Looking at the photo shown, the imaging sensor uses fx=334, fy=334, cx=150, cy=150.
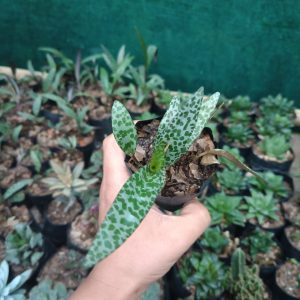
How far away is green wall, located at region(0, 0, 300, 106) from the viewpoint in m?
1.95

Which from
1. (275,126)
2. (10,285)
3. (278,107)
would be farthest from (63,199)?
(278,107)

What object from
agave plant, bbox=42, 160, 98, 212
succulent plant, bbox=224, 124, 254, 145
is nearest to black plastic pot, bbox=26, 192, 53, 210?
agave plant, bbox=42, 160, 98, 212

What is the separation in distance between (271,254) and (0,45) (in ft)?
6.99

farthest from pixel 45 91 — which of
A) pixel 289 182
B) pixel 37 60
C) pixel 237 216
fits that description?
pixel 289 182

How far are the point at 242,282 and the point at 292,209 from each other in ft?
1.91

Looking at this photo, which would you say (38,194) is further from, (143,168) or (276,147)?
(276,147)

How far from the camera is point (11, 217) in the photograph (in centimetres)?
145

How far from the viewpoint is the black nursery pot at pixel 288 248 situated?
4.63 ft

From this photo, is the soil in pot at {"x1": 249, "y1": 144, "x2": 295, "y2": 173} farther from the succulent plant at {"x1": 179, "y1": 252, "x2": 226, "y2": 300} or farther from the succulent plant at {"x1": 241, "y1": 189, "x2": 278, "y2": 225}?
the succulent plant at {"x1": 179, "y1": 252, "x2": 226, "y2": 300}

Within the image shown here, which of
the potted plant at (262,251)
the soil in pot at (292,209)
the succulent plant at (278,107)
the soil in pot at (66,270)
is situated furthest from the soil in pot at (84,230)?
the succulent plant at (278,107)

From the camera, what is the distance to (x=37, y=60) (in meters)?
2.34

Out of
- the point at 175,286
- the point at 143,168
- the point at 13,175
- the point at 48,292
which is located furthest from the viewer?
the point at 13,175

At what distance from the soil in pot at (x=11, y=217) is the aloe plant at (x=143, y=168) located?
0.89 meters

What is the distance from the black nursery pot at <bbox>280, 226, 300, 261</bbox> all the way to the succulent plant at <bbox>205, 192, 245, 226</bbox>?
0.68ft
